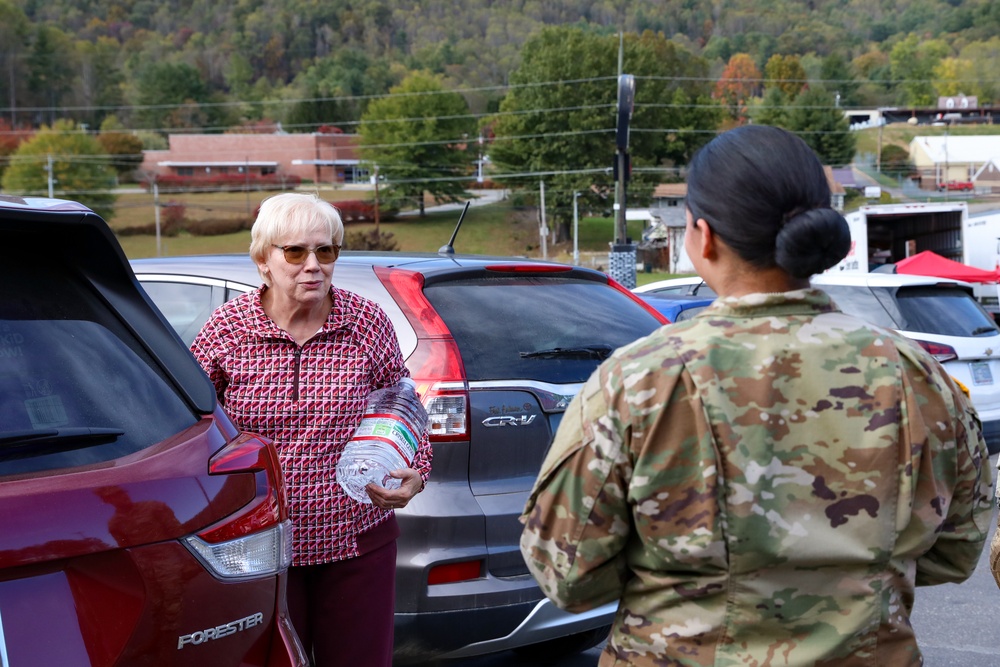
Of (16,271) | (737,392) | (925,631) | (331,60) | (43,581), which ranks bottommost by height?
(925,631)

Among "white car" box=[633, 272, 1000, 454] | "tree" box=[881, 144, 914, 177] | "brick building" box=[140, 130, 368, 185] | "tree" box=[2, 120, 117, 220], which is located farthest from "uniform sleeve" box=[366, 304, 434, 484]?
"tree" box=[881, 144, 914, 177]

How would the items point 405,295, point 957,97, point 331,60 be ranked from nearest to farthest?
point 405,295 → point 957,97 → point 331,60

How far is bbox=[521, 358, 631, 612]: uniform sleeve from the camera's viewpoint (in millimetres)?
1753

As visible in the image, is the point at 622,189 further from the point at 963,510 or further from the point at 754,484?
the point at 754,484

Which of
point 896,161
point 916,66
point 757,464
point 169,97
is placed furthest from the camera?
point 916,66

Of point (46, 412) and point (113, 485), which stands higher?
point (46, 412)

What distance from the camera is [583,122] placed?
91875 mm

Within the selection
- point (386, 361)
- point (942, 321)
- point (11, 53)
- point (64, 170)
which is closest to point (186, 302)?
point (386, 361)

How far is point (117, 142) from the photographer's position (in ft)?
405

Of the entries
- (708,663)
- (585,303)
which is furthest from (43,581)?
(585,303)

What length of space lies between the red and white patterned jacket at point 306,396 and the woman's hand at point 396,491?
72 millimetres

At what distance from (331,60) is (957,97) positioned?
335 ft

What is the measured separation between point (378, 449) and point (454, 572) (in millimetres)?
923

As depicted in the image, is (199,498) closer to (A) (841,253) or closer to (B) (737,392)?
(B) (737,392)
